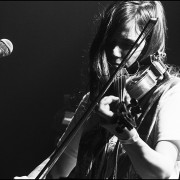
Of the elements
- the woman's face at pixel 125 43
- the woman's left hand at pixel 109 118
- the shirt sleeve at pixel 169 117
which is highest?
the woman's face at pixel 125 43

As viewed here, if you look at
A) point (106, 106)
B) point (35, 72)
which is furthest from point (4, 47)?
point (35, 72)

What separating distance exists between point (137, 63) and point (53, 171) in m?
0.60

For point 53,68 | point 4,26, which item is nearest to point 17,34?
point 4,26

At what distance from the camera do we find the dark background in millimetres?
2719

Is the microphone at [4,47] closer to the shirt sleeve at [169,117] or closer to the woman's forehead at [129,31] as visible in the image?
the woman's forehead at [129,31]

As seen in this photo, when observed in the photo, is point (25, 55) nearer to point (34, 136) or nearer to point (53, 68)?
point (53, 68)

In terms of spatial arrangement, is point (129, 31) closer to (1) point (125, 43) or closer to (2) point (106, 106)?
(1) point (125, 43)

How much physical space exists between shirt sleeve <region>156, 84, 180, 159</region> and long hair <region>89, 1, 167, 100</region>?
22 centimetres

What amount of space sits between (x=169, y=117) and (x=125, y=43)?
1.24 ft

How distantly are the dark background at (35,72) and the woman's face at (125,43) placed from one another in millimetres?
1171

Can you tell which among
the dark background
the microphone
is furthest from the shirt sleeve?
the dark background

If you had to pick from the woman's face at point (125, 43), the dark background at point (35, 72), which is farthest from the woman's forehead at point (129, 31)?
the dark background at point (35, 72)

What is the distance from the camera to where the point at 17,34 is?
2.78 m

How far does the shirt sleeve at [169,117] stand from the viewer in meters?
1.21
